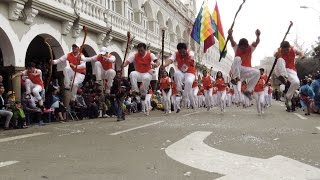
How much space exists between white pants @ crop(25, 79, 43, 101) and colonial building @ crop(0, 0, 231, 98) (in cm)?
177

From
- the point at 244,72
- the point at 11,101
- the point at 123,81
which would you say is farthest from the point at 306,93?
the point at 11,101

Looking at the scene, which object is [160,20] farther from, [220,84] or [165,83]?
[165,83]

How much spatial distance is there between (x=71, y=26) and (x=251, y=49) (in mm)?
9532

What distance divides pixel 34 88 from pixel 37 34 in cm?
396

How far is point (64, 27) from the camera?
67.4 ft

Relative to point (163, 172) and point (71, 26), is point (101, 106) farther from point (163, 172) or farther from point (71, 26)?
point (163, 172)

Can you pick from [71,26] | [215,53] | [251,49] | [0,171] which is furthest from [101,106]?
[215,53]

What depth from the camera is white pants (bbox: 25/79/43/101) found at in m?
15.2

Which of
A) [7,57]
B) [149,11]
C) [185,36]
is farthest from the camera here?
[185,36]

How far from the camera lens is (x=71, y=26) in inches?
825

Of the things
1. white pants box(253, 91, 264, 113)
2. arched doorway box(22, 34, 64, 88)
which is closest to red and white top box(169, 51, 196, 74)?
white pants box(253, 91, 264, 113)

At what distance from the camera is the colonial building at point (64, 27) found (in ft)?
55.9

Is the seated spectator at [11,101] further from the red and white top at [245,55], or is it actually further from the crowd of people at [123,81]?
the red and white top at [245,55]

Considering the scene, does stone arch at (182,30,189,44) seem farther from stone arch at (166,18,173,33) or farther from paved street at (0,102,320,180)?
paved street at (0,102,320,180)
